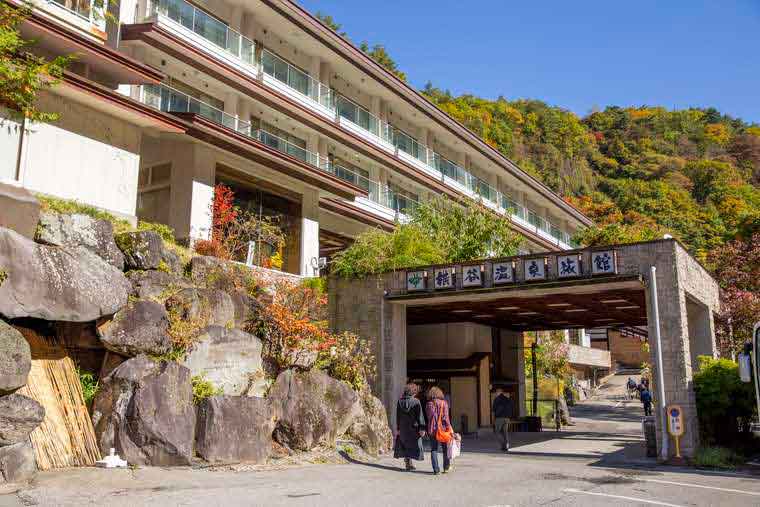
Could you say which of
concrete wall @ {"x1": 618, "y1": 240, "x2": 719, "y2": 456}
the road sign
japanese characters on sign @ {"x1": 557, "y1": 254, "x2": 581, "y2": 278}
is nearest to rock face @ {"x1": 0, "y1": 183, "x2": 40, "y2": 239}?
japanese characters on sign @ {"x1": 557, "y1": 254, "x2": 581, "y2": 278}

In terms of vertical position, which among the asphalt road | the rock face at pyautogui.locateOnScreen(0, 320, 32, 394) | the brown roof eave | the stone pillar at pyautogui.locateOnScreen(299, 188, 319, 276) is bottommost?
the asphalt road

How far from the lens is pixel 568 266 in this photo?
635 inches

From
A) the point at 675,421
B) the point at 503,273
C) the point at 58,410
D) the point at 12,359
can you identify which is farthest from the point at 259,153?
the point at 675,421

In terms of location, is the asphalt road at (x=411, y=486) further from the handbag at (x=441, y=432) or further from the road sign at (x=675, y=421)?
the road sign at (x=675, y=421)

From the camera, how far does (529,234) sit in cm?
4184

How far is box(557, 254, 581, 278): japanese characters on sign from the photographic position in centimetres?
1603

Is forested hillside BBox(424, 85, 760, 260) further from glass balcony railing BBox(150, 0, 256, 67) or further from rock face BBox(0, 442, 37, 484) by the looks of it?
rock face BBox(0, 442, 37, 484)

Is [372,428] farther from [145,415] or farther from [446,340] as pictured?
[446,340]

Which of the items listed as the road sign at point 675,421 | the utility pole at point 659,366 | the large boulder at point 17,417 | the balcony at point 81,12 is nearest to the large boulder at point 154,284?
the large boulder at point 17,417

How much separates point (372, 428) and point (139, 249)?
22.3 feet

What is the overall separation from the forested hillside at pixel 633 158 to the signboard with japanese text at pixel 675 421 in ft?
140

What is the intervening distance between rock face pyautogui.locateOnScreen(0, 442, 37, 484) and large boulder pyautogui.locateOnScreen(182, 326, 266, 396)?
3693mm

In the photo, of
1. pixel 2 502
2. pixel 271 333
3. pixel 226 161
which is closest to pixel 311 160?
pixel 226 161

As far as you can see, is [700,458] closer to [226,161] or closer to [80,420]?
[80,420]
